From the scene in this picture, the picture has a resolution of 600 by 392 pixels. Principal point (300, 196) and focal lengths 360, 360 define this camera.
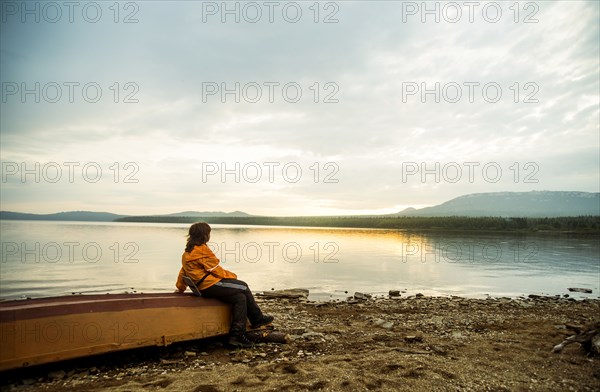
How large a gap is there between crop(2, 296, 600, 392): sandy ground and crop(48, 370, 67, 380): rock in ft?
0.04

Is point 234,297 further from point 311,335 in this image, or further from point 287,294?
point 287,294

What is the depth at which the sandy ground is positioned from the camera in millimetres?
5105

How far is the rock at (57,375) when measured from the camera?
5.35 meters

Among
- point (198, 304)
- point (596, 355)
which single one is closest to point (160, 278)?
point (198, 304)

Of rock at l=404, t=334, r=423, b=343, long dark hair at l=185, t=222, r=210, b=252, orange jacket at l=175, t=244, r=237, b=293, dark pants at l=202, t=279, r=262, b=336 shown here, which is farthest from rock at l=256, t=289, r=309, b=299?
long dark hair at l=185, t=222, r=210, b=252

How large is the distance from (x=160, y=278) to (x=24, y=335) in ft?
47.0

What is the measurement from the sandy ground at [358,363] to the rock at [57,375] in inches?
0.5

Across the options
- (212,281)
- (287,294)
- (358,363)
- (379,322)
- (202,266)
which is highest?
(202,266)

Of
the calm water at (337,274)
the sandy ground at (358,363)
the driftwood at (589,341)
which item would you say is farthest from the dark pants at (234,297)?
the calm water at (337,274)

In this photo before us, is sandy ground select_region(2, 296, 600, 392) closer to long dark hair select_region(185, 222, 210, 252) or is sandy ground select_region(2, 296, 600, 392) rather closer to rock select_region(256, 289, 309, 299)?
long dark hair select_region(185, 222, 210, 252)

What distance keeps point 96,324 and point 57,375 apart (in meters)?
0.86

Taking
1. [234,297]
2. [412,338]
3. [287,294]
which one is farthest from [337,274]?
[234,297]

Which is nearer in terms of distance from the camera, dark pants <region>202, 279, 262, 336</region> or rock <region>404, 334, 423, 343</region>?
dark pants <region>202, 279, 262, 336</region>

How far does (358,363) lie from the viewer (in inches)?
234
